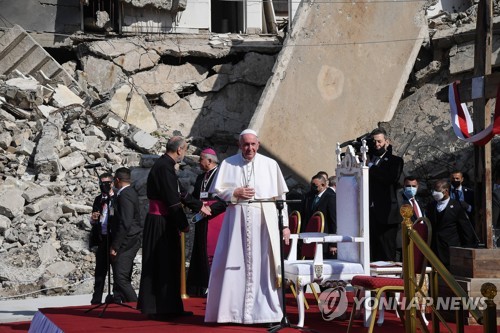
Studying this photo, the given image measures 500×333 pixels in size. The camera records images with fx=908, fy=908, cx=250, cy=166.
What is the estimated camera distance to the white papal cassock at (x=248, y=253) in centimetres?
756

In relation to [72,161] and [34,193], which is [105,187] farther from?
[72,161]

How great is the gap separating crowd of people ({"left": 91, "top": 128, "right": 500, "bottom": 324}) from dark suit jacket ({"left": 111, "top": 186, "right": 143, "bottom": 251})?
0.03 feet

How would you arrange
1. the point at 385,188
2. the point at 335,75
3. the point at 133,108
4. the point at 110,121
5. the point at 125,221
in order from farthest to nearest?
the point at 133,108 → the point at 110,121 → the point at 335,75 → the point at 125,221 → the point at 385,188

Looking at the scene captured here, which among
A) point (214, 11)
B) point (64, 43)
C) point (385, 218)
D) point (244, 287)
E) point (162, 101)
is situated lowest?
point (244, 287)

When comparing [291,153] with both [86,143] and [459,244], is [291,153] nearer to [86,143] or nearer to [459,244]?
[86,143]

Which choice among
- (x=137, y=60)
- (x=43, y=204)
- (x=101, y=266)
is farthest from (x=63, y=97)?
(x=101, y=266)

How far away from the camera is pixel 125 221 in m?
9.64

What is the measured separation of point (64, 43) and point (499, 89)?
45.9ft

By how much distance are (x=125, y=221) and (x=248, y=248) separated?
2386 mm

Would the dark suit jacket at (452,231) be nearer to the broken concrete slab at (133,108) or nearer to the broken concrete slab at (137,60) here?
the broken concrete slab at (133,108)

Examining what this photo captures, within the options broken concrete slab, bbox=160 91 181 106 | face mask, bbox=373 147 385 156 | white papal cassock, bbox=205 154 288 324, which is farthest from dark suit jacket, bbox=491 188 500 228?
broken concrete slab, bbox=160 91 181 106

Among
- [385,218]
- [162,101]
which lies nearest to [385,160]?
[385,218]

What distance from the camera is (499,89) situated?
8.14m

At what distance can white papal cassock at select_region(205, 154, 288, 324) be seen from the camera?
7.56m
